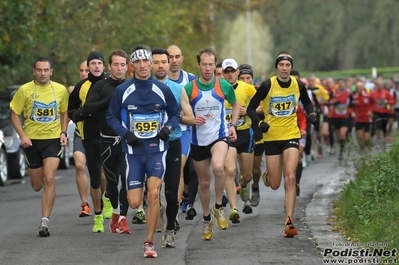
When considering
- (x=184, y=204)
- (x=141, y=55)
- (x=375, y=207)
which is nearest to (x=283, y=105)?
(x=375, y=207)

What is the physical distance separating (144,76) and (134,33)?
24.3 meters

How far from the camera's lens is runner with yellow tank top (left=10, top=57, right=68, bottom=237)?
1368 cm

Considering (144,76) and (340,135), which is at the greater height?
(144,76)

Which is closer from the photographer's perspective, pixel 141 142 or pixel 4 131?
pixel 141 142

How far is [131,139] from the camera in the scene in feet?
36.1

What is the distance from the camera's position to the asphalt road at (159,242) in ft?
36.1

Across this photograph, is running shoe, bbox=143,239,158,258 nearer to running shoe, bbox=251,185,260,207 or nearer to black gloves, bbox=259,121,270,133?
black gloves, bbox=259,121,270,133

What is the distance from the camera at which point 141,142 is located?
36.7ft

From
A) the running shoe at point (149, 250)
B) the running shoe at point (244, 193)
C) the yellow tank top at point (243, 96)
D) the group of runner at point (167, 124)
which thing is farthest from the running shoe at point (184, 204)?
the running shoe at point (149, 250)

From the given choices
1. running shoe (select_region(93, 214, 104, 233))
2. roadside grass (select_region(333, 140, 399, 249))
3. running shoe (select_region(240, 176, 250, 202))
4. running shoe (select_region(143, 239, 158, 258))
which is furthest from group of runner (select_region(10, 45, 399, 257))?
running shoe (select_region(240, 176, 250, 202))

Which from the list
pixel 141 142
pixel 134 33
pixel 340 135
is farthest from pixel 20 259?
pixel 134 33

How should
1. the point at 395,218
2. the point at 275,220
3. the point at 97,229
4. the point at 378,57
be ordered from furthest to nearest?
the point at 378,57
the point at 275,220
the point at 97,229
the point at 395,218

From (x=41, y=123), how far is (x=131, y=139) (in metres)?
3.07

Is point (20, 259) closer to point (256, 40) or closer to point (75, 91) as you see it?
A: point (75, 91)
